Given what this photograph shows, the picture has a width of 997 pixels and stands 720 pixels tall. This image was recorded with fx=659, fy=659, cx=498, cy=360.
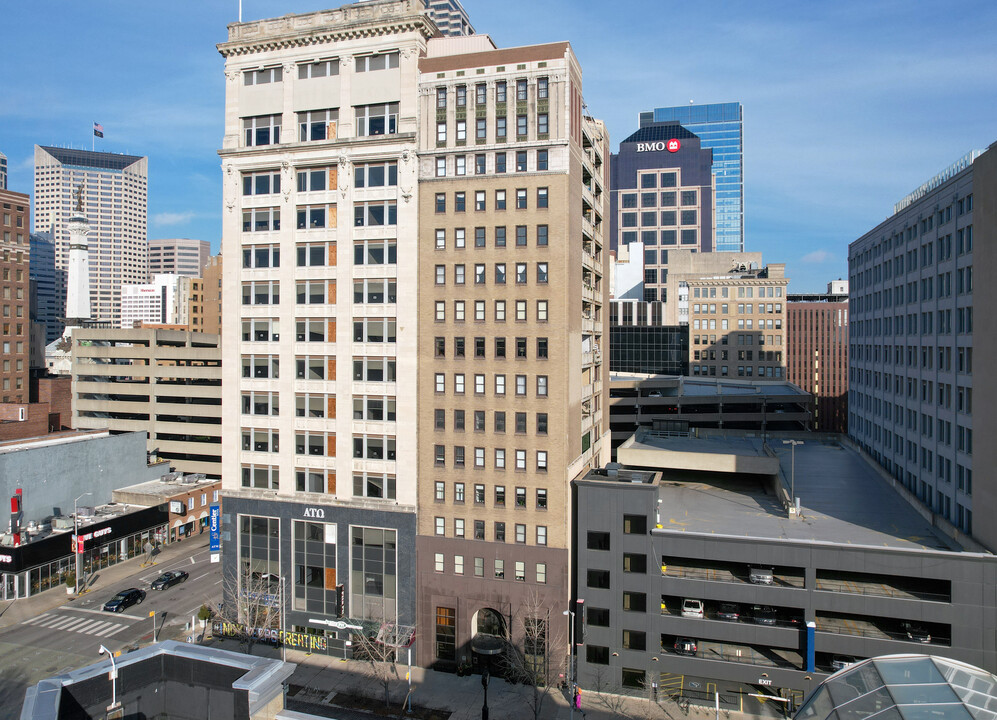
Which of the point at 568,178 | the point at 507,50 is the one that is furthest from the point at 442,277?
the point at 507,50

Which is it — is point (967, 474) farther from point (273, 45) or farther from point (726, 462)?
point (273, 45)

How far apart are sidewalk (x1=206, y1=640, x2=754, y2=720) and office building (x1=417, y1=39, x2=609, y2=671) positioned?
220cm

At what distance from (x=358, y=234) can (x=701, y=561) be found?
132 feet

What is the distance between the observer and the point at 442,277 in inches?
2237

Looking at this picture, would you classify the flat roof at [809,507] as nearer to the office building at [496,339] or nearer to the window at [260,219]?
the office building at [496,339]

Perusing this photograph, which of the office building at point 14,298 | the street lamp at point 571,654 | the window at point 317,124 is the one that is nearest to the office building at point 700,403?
the street lamp at point 571,654

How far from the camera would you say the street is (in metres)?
54.1

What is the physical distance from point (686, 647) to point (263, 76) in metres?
61.7

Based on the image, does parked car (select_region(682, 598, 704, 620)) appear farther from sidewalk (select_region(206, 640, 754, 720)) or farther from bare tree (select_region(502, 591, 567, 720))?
bare tree (select_region(502, 591, 567, 720))

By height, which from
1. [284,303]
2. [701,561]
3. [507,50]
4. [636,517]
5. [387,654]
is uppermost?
[507,50]

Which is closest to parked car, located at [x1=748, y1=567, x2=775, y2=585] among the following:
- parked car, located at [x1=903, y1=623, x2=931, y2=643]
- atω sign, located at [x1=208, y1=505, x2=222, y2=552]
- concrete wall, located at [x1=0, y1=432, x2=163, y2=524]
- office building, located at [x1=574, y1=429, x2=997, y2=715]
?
office building, located at [x1=574, y1=429, x2=997, y2=715]

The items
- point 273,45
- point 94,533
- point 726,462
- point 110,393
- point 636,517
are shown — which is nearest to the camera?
point 636,517

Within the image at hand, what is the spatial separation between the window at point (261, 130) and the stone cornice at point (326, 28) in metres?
6.19

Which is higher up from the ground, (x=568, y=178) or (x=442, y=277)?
(x=568, y=178)
